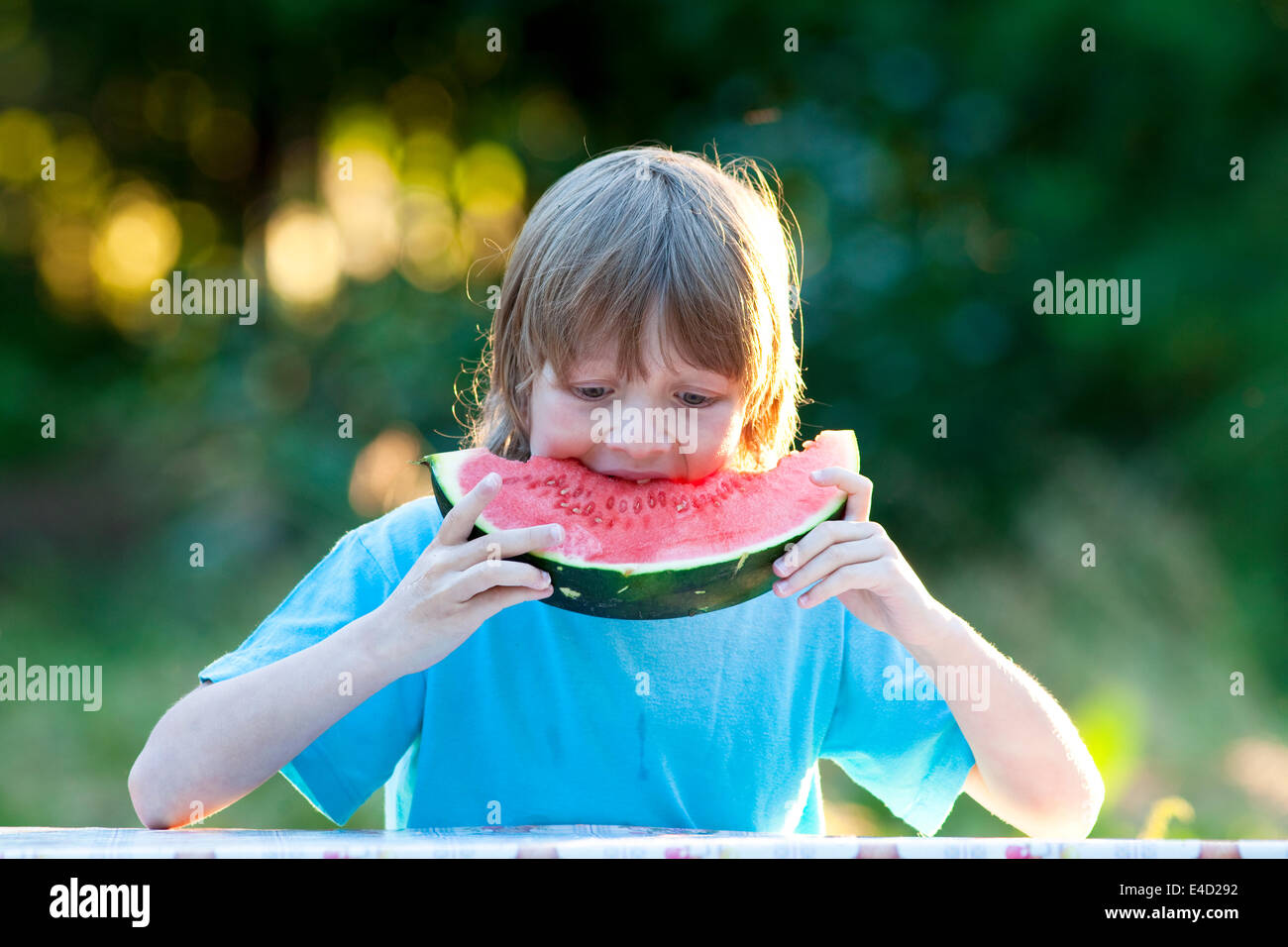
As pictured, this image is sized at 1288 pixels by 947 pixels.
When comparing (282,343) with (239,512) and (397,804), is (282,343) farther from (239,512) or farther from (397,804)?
(397,804)

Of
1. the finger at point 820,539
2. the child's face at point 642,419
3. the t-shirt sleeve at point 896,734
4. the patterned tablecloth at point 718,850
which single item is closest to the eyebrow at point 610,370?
the child's face at point 642,419

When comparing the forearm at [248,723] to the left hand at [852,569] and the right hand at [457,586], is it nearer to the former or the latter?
the right hand at [457,586]

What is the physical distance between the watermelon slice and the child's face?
0.04 meters

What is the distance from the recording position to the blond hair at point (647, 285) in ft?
6.13

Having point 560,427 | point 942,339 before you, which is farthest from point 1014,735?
point 942,339

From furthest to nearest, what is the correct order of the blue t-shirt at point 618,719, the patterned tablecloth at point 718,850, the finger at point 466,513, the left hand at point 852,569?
the blue t-shirt at point 618,719
the left hand at point 852,569
the finger at point 466,513
the patterned tablecloth at point 718,850

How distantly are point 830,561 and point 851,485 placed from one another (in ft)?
0.48

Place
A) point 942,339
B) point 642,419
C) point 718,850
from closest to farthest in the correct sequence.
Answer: point 718,850
point 642,419
point 942,339

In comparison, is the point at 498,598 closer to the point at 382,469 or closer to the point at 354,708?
the point at 354,708

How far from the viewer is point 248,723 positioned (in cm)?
170

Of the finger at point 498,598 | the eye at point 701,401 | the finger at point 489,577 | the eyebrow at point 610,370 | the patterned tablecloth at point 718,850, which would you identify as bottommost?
the patterned tablecloth at point 718,850

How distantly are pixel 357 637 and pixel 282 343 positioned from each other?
4.68 metres
